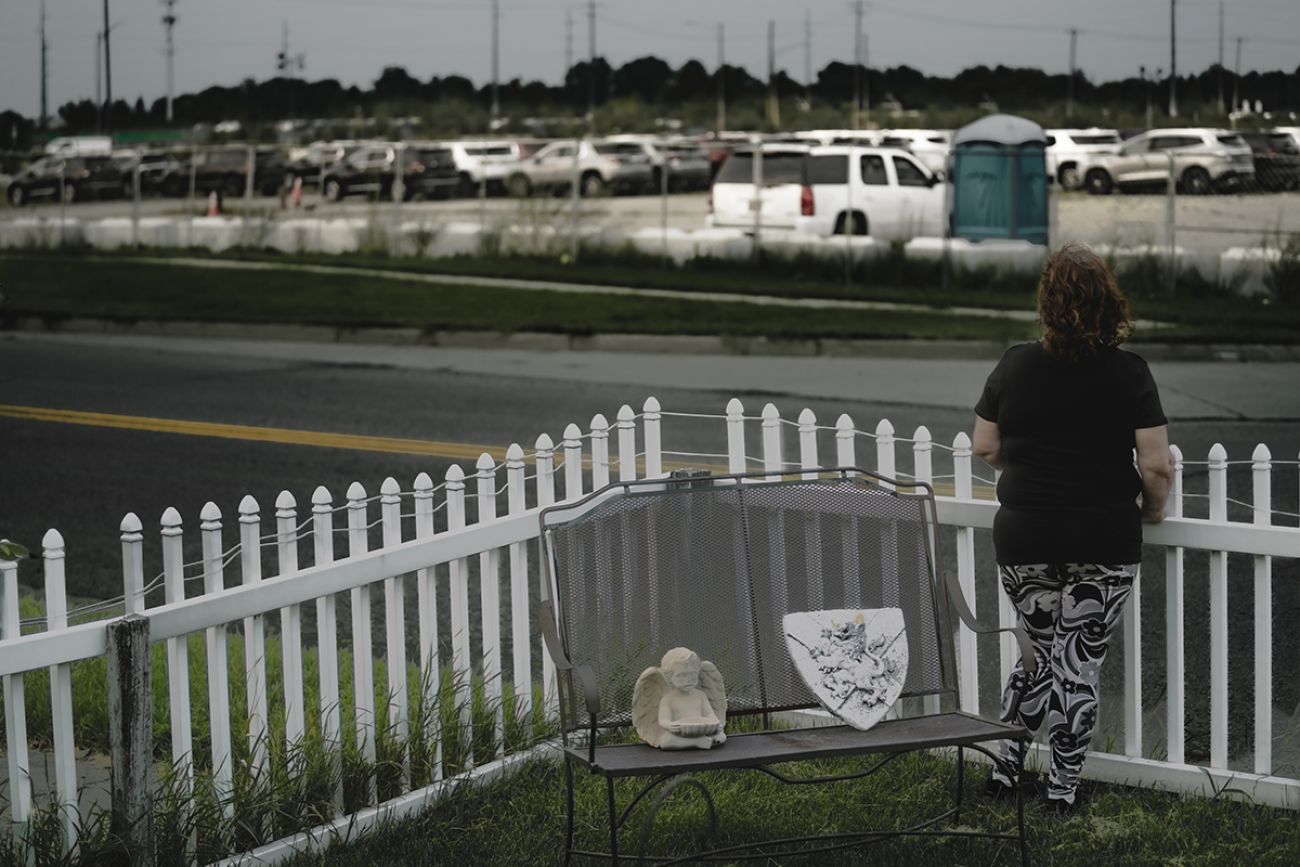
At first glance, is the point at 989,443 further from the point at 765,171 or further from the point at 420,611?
the point at 765,171

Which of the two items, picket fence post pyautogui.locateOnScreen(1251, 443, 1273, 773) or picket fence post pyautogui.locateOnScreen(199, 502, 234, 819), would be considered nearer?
picket fence post pyautogui.locateOnScreen(199, 502, 234, 819)

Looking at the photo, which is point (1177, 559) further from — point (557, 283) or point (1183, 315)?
point (557, 283)

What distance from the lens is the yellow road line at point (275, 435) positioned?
1159 centimetres

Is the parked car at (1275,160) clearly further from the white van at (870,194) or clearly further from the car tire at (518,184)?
the car tire at (518,184)

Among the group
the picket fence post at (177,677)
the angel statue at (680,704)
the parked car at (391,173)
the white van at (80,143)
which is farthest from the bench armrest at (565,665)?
the white van at (80,143)

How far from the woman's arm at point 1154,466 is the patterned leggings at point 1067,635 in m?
0.20

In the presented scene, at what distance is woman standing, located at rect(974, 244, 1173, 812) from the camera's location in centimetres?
507

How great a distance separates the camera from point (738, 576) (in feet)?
A: 17.3

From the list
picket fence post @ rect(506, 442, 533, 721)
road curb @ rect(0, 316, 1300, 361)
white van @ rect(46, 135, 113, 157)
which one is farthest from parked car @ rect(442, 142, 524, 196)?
picket fence post @ rect(506, 442, 533, 721)

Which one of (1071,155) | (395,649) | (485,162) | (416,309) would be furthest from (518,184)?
(395,649)

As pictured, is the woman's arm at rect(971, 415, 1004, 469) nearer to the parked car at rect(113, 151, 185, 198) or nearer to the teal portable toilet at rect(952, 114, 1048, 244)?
the teal portable toilet at rect(952, 114, 1048, 244)

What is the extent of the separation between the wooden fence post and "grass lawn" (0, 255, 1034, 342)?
13405 millimetres

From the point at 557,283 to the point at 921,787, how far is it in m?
17.9

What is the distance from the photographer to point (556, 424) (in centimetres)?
1305
